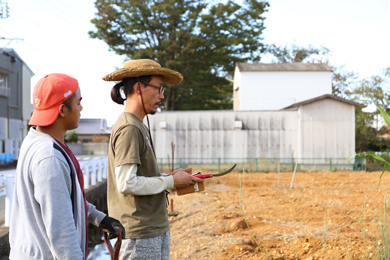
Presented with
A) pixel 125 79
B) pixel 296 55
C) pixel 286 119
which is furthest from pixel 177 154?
pixel 296 55

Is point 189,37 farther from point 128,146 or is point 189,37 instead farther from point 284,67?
point 128,146

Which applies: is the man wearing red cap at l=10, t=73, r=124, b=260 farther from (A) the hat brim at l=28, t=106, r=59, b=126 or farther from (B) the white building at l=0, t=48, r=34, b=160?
(B) the white building at l=0, t=48, r=34, b=160

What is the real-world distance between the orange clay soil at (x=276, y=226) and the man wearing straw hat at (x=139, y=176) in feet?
3.58

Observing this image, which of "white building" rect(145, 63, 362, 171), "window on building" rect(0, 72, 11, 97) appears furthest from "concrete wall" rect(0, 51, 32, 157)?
"white building" rect(145, 63, 362, 171)

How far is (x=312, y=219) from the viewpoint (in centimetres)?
591

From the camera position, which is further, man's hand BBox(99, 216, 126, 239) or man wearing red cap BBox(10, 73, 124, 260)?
man's hand BBox(99, 216, 126, 239)

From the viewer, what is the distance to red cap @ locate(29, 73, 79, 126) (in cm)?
177

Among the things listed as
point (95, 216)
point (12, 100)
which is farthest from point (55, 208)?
point (12, 100)

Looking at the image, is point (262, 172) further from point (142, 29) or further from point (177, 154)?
point (142, 29)

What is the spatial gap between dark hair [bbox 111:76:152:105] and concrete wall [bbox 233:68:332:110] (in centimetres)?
1970

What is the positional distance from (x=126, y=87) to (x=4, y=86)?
22.5 metres

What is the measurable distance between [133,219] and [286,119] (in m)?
15.2

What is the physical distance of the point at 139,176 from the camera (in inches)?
89.4

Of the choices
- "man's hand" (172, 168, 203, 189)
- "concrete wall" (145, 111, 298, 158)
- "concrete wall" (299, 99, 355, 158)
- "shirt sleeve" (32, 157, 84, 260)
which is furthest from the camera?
"concrete wall" (145, 111, 298, 158)
